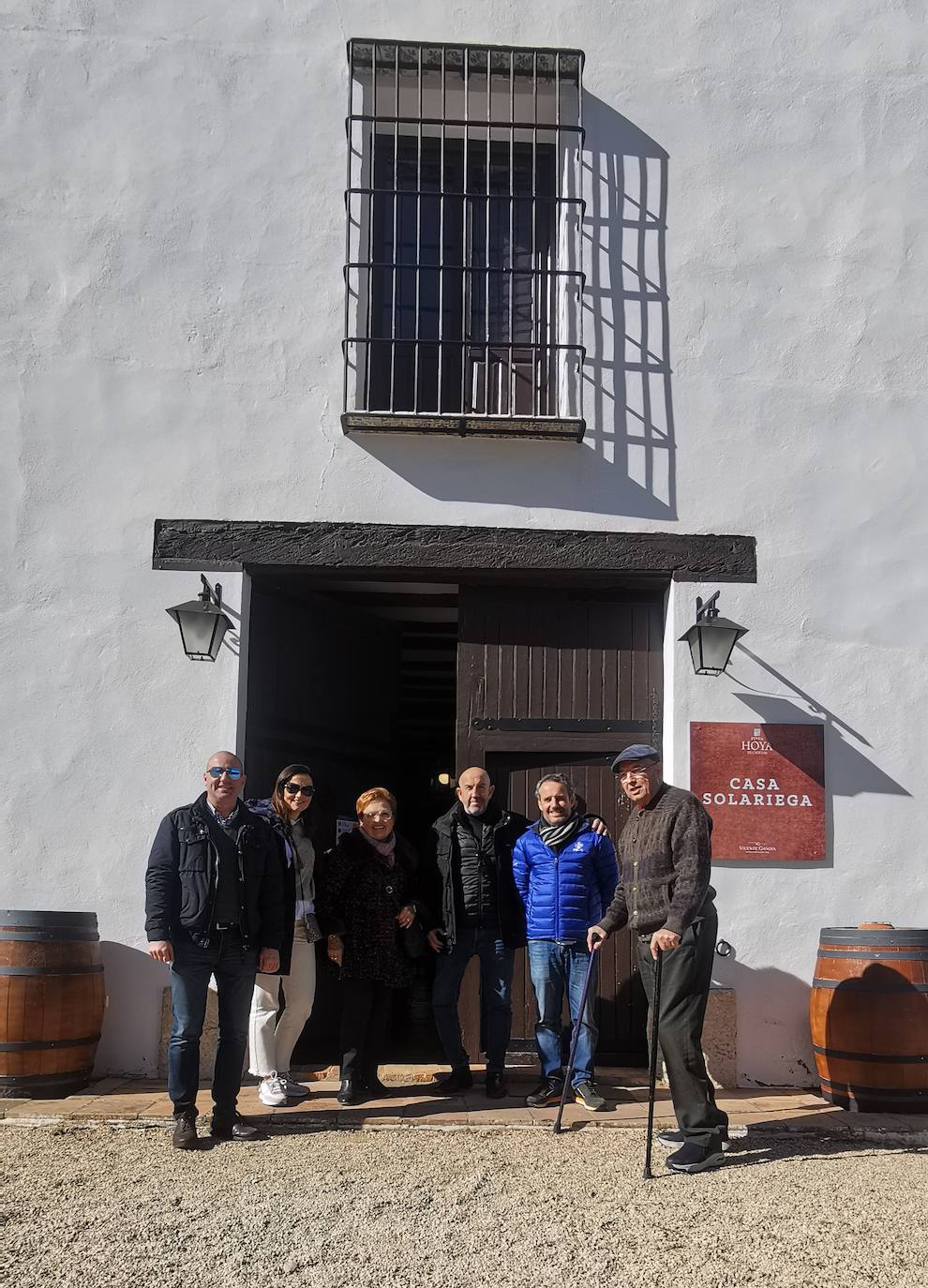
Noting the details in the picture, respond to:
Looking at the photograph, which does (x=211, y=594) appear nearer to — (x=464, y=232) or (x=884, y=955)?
(x=464, y=232)

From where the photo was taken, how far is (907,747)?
659 centimetres

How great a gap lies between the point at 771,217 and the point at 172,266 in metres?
3.31

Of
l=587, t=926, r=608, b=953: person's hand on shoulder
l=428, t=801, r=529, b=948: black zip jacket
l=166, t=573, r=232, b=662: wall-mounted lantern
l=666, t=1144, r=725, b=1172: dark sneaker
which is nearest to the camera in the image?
l=666, t=1144, r=725, b=1172: dark sneaker

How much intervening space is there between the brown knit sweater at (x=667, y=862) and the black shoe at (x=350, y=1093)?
1558 millimetres

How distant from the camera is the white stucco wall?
6.44 m

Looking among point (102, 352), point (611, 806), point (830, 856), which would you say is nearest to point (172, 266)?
point (102, 352)

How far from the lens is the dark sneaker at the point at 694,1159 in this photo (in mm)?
4680

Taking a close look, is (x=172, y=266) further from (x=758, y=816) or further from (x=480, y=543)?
(x=758, y=816)

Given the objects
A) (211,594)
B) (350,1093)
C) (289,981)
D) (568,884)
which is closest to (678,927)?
(568,884)

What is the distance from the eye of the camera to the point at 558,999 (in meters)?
5.88

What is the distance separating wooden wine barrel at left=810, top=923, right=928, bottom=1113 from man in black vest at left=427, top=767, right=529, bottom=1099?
150 cm

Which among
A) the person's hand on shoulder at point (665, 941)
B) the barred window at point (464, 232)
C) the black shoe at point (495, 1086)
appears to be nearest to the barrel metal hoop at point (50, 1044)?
the black shoe at point (495, 1086)

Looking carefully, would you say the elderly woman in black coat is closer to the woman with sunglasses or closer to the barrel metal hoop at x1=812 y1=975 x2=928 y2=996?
the woman with sunglasses

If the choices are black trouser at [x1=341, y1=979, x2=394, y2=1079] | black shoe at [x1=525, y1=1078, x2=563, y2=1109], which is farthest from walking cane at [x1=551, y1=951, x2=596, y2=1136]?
black trouser at [x1=341, y1=979, x2=394, y2=1079]
